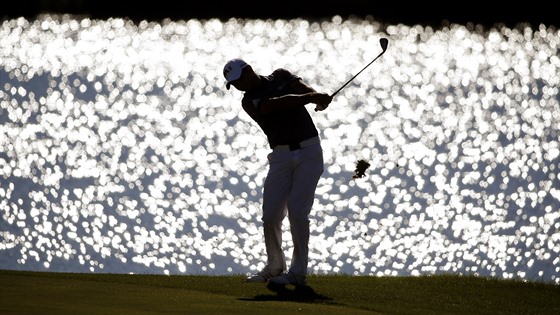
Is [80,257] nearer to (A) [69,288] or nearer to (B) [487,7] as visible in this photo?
(A) [69,288]

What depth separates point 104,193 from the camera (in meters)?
37.7

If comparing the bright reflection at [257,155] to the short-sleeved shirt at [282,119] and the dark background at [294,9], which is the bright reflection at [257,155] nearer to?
the short-sleeved shirt at [282,119]

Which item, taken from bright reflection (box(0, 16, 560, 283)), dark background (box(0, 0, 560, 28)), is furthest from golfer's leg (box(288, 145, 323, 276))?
dark background (box(0, 0, 560, 28))

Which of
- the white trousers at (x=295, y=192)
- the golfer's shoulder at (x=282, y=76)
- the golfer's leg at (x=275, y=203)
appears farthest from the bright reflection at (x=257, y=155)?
the golfer's shoulder at (x=282, y=76)

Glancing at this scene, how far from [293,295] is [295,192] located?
3.26ft

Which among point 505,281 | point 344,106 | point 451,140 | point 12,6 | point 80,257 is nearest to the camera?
point 505,281

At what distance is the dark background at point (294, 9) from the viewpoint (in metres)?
98.3

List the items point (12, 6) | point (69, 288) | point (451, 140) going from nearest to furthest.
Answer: point (69, 288) < point (451, 140) < point (12, 6)

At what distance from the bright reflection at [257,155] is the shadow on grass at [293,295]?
39.9ft

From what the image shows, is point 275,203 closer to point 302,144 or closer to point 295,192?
point 295,192

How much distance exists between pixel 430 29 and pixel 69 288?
80622mm

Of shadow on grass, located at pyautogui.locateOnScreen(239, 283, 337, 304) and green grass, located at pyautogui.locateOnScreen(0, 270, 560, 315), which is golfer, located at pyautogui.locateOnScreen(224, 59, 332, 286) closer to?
shadow on grass, located at pyautogui.locateOnScreen(239, 283, 337, 304)

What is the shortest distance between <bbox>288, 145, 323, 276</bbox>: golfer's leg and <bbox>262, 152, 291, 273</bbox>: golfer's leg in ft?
0.52

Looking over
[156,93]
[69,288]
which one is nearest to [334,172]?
[156,93]
